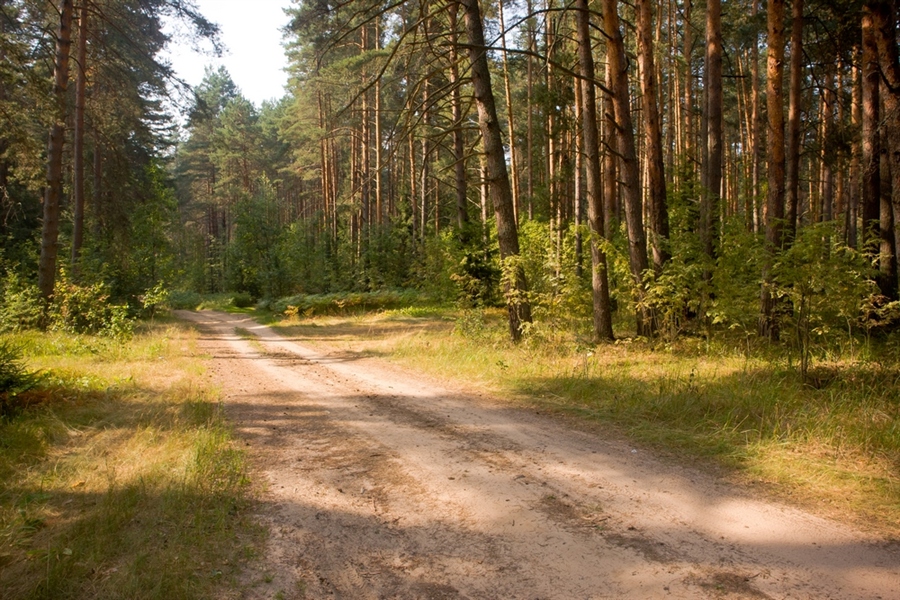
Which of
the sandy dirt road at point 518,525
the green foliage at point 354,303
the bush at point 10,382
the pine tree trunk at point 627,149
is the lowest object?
the sandy dirt road at point 518,525

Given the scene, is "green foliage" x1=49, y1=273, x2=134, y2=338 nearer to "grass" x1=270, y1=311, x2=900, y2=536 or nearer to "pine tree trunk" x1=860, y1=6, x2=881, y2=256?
"grass" x1=270, y1=311, x2=900, y2=536

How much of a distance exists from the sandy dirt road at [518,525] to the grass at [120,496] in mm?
313

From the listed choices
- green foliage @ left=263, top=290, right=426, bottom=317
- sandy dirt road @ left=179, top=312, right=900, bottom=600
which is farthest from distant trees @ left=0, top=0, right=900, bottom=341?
sandy dirt road @ left=179, top=312, right=900, bottom=600

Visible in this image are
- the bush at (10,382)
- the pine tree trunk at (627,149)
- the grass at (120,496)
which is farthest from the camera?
the pine tree trunk at (627,149)

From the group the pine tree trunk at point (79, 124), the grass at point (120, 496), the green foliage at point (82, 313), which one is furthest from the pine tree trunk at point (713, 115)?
the pine tree trunk at point (79, 124)

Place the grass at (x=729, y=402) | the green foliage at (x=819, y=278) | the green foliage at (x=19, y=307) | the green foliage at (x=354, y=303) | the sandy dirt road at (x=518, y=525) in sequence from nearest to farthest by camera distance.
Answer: the sandy dirt road at (x=518, y=525), the grass at (x=729, y=402), the green foliage at (x=819, y=278), the green foliage at (x=19, y=307), the green foliage at (x=354, y=303)

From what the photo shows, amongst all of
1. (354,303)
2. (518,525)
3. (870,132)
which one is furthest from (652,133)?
(354,303)

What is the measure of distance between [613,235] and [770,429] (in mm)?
7837

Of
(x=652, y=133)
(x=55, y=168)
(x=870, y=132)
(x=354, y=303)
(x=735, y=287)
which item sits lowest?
(x=354, y=303)

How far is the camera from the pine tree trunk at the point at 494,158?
11.1m

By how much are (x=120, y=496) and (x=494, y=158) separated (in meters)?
8.91

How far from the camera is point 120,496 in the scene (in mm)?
4227

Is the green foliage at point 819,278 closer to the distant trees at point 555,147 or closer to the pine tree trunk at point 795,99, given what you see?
the distant trees at point 555,147

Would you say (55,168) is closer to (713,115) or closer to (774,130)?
(713,115)
